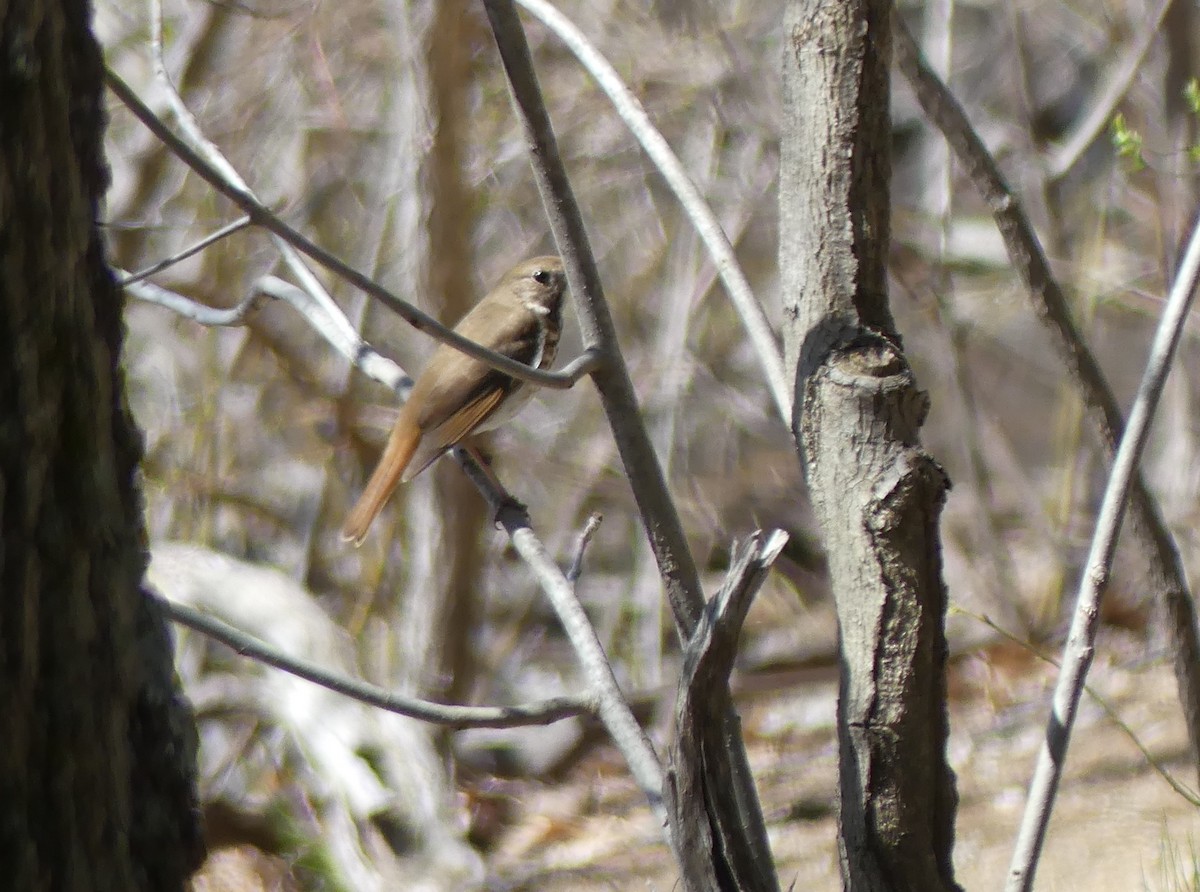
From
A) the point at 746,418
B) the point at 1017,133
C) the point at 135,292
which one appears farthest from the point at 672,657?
the point at 135,292

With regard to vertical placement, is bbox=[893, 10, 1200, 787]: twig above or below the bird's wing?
below

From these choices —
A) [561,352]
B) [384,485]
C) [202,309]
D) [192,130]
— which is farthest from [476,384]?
[561,352]

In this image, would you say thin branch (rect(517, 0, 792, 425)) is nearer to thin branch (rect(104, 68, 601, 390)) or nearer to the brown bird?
thin branch (rect(104, 68, 601, 390))

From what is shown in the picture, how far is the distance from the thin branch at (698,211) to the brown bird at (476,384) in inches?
81.3

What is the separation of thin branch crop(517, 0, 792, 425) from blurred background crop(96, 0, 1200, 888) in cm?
303

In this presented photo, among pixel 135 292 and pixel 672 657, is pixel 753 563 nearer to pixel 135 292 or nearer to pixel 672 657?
pixel 135 292

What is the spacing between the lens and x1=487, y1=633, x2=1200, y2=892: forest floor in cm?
464

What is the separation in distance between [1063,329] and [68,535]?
5.08 ft

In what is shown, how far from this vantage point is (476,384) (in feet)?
15.7

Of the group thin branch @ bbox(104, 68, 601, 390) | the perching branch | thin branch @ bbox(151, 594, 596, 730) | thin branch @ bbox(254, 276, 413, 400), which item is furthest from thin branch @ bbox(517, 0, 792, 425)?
thin branch @ bbox(254, 276, 413, 400)

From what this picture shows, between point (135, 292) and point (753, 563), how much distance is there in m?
1.84

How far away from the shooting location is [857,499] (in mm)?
1813

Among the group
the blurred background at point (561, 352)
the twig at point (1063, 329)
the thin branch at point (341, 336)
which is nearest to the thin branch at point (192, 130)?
the thin branch at point (341, 336)

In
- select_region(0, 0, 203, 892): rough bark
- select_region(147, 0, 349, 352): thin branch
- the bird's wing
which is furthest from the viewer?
the bird's wing
